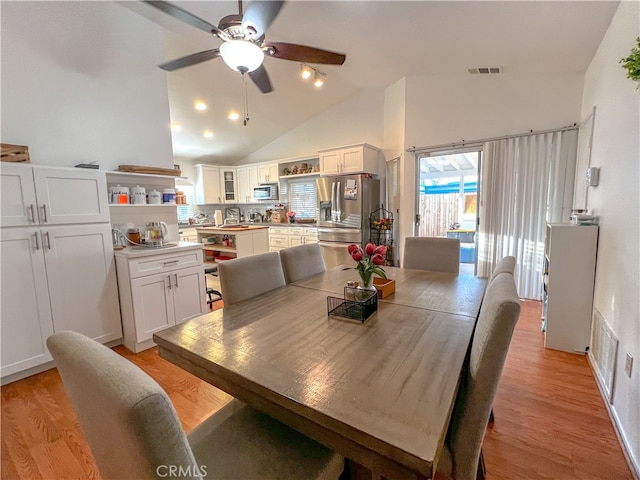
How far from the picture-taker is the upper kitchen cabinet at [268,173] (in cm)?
599

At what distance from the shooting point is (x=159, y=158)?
10.3ft

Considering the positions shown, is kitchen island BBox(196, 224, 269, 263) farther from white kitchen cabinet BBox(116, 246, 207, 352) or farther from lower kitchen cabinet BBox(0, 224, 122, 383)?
lower kitchen cabinet BBox(0, 224, 122, 383)

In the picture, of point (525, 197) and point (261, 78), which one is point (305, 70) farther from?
point (525, 197)

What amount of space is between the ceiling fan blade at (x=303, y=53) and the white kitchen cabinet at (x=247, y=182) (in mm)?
4348

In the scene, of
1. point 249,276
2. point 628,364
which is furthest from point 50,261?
point 628,364

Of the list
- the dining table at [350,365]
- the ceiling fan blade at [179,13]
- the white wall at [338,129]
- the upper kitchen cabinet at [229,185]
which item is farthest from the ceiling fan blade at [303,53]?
the upper kitchen cabinet at [229,185]

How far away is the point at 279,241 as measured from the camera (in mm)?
5734

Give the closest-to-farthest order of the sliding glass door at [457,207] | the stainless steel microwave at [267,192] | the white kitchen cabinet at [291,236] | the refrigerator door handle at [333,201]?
1. the refrigerator door handle at [333,201]
2. the white kitchen cabinet at [291,236]
3. the sliding glass door at [457,207]
4. the stainless steel microwave at [267,192]

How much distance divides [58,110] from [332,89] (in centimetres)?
361

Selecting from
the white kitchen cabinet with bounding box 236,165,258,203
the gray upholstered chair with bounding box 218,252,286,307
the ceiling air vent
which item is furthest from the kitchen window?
the gray upholstered chair with bounding box 218,252,286,307

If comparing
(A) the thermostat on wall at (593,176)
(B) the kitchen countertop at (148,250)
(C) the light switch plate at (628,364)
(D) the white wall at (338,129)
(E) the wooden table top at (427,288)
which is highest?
(D) the white wall at (338,129)

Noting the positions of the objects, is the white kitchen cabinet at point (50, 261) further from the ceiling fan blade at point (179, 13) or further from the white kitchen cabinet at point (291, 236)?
the white kitchen cabinet at point (291, 236)

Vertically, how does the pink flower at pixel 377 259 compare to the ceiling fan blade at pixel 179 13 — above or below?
below

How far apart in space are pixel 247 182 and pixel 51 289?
4.56m
